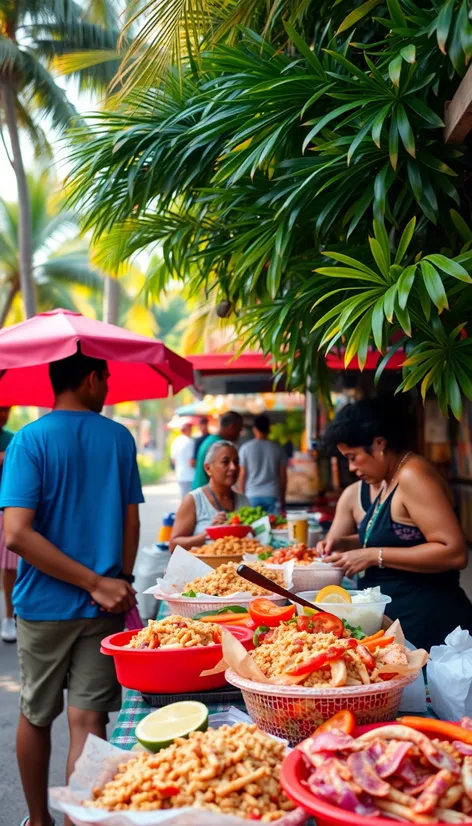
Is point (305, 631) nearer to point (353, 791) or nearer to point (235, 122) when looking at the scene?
point (353, 791)

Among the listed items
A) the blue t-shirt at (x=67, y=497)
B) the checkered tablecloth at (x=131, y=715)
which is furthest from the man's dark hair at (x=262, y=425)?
the checkered tablecloth at (x=131, y=715)

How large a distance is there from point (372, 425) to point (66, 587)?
155 centimetres

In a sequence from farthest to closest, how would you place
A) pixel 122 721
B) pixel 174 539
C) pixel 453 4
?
pixel 174 539, pixel 453 4, pixel 122 721

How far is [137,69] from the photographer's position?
4117mm

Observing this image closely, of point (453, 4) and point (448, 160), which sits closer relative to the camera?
point (453, 4)

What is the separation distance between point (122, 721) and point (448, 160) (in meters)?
2.83

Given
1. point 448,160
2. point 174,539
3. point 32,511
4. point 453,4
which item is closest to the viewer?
point 453,4

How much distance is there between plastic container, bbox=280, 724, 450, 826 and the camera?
4.44 feet

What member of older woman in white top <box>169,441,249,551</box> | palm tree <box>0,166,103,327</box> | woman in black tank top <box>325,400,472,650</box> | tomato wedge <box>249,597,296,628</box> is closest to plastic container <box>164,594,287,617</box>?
Result: tomato wedge <box>249,597,296,628</box>

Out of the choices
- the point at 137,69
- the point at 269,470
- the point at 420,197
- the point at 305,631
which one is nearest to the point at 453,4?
the point at 420,197

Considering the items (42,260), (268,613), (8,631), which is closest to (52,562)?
(268,613)

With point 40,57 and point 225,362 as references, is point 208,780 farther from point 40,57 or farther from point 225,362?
point 40,57

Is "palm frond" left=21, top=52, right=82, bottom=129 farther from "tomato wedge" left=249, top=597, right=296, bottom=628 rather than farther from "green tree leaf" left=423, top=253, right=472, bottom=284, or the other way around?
"tomato wedge" left=249, top=597, right=296, bottom=628

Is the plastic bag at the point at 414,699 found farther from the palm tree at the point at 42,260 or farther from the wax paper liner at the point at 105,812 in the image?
the palm tree at the point at 42,260
